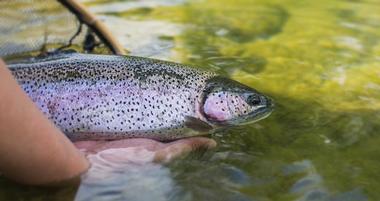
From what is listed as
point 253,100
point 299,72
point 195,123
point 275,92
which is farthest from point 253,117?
point 299,72


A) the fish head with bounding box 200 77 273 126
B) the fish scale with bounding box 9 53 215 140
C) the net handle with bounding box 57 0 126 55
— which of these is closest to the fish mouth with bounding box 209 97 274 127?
the fish head with bounding box 200 77 273 126

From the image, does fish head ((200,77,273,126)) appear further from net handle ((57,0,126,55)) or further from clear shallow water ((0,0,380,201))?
net handle ((57,0,126,55))

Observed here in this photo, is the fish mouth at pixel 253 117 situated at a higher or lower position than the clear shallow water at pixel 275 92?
higher

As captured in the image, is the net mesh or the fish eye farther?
the net mesh

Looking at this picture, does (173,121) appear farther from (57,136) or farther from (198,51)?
(198,51)

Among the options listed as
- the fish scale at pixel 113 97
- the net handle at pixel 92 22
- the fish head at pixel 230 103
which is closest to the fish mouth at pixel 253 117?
the fish head at pixel 230 103

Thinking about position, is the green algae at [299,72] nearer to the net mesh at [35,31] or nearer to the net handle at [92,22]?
the net handle at [92,22]

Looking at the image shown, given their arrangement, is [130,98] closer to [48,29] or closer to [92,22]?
[92,22]
